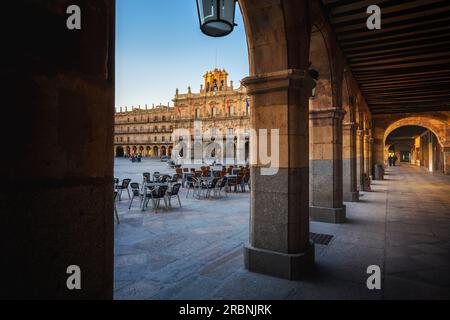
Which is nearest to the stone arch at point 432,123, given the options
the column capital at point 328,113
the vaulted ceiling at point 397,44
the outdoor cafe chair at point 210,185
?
the vaulted ceiling at point 397,44

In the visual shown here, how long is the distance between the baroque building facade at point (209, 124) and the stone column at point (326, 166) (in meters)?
41.1

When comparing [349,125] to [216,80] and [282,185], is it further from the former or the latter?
[216,80]

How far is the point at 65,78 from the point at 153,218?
17.7ft

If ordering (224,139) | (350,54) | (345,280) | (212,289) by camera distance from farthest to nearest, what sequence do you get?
(224,139) < (350,54) < (345,280) < (212,289)

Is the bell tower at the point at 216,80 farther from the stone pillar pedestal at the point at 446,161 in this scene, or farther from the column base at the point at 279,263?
the column base at the point at 279,263

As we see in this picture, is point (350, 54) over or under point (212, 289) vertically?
over

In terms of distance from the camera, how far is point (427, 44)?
6.04 metres

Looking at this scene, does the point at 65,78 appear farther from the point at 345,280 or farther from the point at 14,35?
the point at 345,280

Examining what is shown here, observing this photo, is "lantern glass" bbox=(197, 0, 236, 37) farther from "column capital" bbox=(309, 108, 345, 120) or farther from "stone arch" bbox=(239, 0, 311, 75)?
"column capital" bbox=(309, 108, 345, 120)

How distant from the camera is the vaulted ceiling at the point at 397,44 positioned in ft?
15.4

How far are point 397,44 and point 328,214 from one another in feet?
13.9

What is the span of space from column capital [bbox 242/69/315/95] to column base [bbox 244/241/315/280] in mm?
1954
